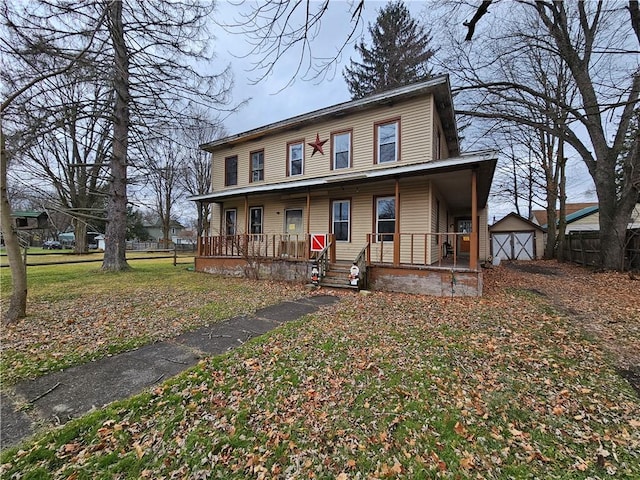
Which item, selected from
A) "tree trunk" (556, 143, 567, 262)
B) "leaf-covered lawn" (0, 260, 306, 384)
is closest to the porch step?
"leaf-covered lawn" (0, 260, 306, 384)

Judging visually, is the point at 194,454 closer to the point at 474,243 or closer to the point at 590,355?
the point at 590,355

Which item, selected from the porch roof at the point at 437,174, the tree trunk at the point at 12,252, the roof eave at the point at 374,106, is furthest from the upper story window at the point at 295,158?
the tree trunk at the point at 12,252

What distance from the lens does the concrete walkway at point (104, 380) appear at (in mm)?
2654

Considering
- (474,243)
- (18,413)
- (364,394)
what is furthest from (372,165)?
(18,413)

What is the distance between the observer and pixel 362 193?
10.6 meters

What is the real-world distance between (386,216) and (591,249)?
459 inches

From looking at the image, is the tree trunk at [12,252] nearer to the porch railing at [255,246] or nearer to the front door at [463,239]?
the porch railing at [255,246]

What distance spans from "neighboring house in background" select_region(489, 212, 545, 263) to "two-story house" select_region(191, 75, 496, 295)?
33.5 ft

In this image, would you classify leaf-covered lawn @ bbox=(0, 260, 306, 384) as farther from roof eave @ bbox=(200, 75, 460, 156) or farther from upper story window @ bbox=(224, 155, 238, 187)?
roof eave @ bbox=(200, 75, 460, 156)

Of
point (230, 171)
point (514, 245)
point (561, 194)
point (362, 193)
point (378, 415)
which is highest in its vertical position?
point (230, 171)

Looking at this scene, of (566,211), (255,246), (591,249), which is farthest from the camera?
(566,211)

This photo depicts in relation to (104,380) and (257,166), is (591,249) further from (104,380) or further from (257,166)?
(104,380)

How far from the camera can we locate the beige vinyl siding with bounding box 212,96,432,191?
945cm

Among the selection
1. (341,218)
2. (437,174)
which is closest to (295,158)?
(341,218)
